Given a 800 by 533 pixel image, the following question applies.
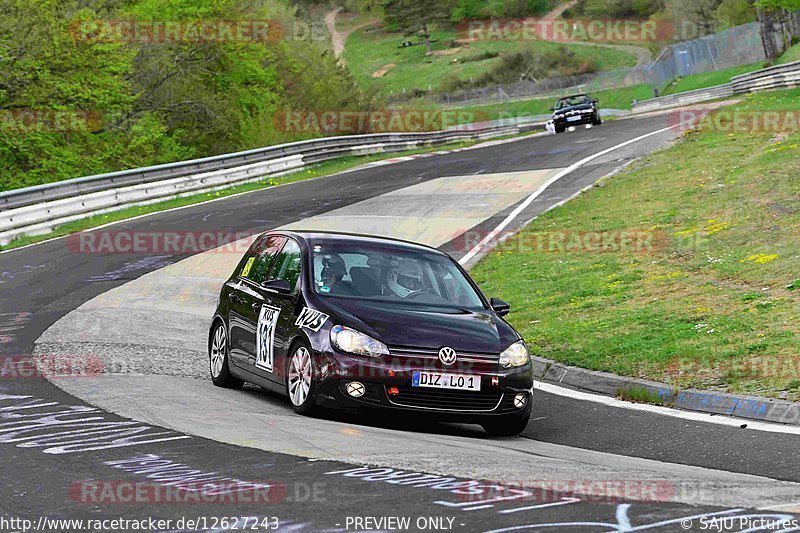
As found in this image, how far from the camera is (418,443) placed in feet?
26.9

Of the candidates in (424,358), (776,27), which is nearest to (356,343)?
Answer: (424,358)

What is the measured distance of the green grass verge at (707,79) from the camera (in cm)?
7557

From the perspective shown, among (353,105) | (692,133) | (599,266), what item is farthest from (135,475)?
(353,105)

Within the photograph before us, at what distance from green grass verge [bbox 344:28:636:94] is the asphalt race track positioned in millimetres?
112815

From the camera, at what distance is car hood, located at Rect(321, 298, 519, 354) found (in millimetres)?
9266

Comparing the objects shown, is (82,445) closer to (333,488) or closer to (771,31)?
(333,488)

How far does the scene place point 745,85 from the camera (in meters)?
53.2

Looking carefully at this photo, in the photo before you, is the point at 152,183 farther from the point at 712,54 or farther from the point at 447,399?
the point at 712,54

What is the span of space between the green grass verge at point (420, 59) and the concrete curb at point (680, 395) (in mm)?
110335

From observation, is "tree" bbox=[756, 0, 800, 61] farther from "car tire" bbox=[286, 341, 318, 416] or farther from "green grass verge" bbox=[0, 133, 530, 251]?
"car tire" bbox=[286, 341, 318, 416]

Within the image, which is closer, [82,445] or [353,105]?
[82,445]

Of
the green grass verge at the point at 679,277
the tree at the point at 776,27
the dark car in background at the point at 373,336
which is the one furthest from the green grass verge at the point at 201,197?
the tree at the point at 776,27

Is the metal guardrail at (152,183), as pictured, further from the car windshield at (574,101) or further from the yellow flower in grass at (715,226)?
the yellow flower in grass at (715,226)

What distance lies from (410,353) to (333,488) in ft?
9.38
